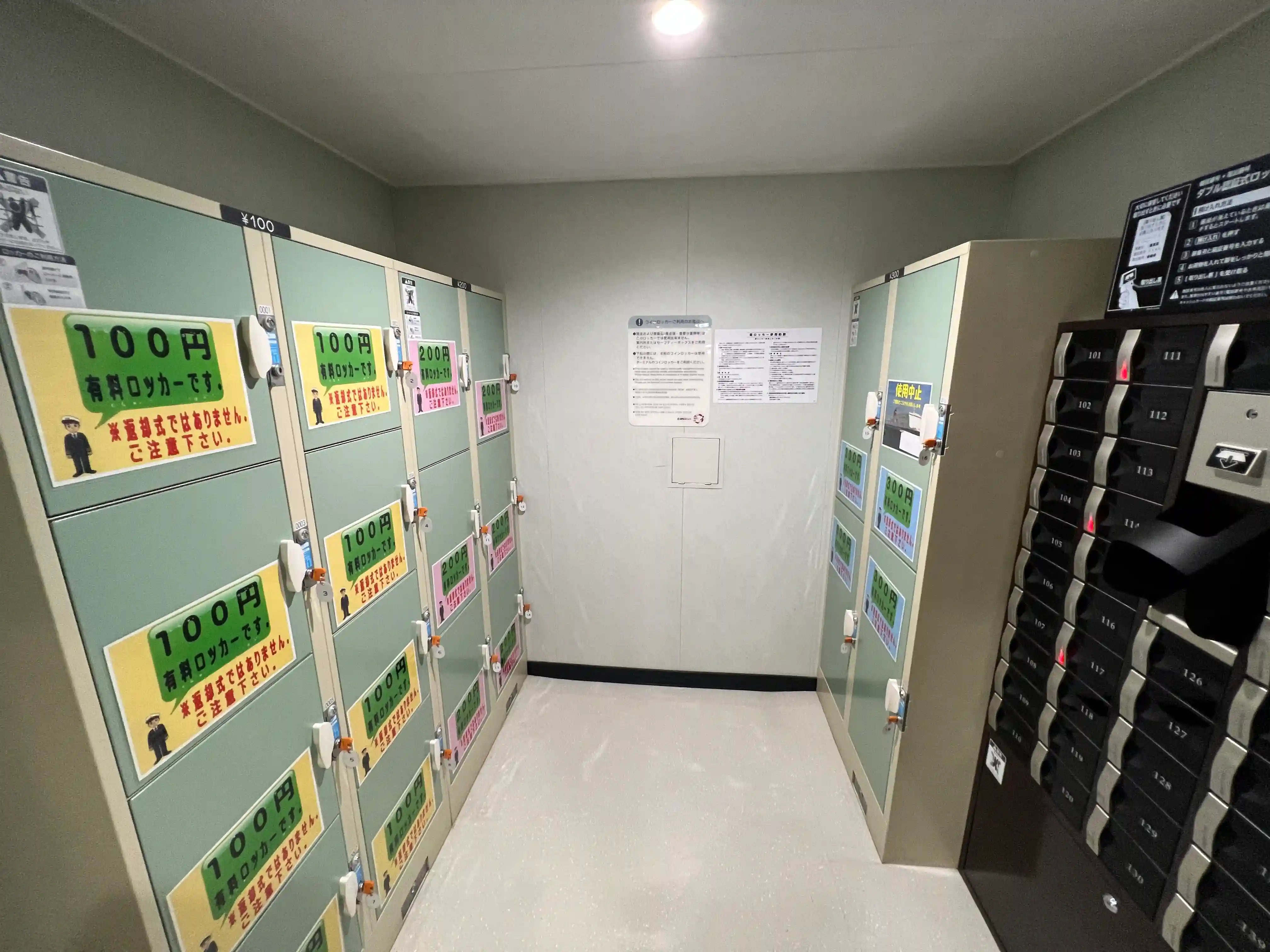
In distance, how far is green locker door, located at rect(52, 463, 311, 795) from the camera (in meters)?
0.70

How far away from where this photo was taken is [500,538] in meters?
2.28

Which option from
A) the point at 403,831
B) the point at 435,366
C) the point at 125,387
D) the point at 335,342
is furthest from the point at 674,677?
the point at 125,387

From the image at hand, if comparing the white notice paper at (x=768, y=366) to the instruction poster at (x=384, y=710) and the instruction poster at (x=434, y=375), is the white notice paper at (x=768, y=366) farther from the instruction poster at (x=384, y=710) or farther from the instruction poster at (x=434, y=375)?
the instruction poster at (x=384, y=710)

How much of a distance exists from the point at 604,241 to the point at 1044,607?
2.02m

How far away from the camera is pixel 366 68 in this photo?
4.05 ft

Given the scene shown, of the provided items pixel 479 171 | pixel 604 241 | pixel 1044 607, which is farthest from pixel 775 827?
pixel 479 171

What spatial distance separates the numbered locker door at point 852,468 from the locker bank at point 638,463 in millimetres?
35

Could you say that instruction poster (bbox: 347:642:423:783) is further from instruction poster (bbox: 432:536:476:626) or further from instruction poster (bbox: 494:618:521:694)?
instruction poster (bbox: 494:618:521:694)

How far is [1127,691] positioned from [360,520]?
5.89 feet

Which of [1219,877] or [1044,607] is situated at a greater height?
[1044,607]

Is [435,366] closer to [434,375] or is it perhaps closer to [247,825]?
[434,375]

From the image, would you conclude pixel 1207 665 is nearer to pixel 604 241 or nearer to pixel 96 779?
pixel 96 779

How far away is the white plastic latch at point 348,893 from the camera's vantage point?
3.93 ft

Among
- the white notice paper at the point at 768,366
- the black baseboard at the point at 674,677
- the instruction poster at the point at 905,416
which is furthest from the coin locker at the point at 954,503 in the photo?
the black baseboard at the point at 674,677
